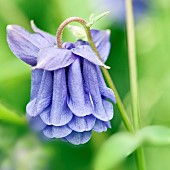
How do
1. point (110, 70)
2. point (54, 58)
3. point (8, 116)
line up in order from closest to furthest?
point (54, 58) → point (8, 116) → point (110, 70)

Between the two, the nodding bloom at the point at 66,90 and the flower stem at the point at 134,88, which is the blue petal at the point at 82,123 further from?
the flower stem at the point at 134,88

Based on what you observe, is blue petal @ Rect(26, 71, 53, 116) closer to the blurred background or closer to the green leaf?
the green leaf

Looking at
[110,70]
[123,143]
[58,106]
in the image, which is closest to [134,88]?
[58,106]

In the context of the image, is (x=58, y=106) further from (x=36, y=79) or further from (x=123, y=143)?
(x=123, y=143)

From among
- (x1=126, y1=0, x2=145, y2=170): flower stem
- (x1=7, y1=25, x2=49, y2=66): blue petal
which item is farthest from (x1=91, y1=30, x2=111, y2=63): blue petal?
(x1=7, y1=25, x2=49, y2=66): blue petal

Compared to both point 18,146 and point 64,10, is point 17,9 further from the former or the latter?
point 18,146

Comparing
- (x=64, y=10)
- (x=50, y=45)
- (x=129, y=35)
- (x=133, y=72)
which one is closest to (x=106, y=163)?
(x=50, y=45)
